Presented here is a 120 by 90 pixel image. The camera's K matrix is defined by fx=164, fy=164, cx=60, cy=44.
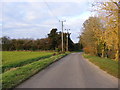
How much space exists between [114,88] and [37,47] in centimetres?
7748

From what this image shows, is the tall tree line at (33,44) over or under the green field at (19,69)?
over

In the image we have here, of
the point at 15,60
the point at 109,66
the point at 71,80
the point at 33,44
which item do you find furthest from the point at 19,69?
the point at 33,44

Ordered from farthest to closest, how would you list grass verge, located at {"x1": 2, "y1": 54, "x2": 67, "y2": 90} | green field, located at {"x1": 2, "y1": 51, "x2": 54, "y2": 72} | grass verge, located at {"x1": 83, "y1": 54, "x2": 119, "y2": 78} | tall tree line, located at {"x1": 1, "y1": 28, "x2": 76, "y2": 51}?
tall tree line, located at {"x1": 1, "y1": 28, "x2": 76, "y2": 51} → green field, located at {"x1": 2, "y1": 51, "x2": 54, "y2": 72} → grass verge, located at {"x1": 83, "y1": 54, "x2": 119, "y2": 78} → grass verge, located at {"x1": 2, "y1": 54, "x2": 67, "y2": 90}

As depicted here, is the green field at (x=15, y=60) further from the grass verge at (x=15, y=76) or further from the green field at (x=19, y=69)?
the grass verge at (x=15, y=76)

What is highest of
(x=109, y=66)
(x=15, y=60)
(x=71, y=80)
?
(x=71, y=80)

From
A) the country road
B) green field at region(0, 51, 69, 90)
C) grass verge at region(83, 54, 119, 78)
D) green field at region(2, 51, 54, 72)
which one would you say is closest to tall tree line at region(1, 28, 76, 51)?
green field at region(2, 51, 54, 72)

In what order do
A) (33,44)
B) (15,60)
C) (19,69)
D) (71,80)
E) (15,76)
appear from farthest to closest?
(33,44) → (15,60) → (19,69) → (15,76) → (71,80)

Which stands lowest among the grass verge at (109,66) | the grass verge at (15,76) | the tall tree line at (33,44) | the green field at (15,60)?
the green field at (15,60)

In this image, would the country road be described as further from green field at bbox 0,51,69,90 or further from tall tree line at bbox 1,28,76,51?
tall tree line at bbox 1,28,76,51

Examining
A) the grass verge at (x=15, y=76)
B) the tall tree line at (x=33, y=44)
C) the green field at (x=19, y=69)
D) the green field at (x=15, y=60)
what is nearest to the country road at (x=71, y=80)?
the grass verge at (x=15, y=76)

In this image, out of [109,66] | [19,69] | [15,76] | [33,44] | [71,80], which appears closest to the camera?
[71,80]

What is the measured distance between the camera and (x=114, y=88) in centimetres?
713

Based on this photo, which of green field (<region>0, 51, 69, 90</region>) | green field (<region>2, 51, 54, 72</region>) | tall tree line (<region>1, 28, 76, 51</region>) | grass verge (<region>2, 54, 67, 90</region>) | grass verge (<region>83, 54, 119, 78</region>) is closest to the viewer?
grass verge (<region>2, 54, 67, 90</region>)

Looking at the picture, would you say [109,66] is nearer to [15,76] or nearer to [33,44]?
[15,76]
